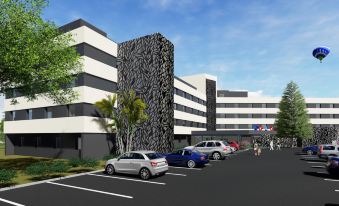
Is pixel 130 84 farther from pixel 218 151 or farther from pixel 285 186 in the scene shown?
pixel 285 186

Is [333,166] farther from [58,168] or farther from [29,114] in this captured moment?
[29,114]

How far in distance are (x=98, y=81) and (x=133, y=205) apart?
2279cm

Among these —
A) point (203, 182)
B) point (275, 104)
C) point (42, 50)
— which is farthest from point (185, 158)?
point (275, 104)

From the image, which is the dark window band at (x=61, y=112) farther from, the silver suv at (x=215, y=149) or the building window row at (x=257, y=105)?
the building window row at (x=257, y=105)

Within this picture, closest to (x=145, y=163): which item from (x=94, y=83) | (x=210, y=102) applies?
(x=94, y=83)

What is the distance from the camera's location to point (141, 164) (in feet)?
61.1

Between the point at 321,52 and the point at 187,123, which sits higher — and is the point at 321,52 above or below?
above

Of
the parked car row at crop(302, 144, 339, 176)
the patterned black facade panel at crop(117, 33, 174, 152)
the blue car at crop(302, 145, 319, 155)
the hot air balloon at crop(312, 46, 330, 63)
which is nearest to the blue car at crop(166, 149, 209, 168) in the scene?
the parked car row at crop(302, 144, 339, 176)

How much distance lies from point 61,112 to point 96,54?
7385 mm

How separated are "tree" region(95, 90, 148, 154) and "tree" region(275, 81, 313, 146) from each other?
1624 inches

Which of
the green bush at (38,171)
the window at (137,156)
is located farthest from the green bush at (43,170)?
the window at (137,156)

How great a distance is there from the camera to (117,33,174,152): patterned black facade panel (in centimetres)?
3528

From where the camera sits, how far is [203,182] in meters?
17.6

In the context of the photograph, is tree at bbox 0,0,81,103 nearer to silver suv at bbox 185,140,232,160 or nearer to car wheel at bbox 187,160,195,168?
car wheel at bbox 187,160,195,168
